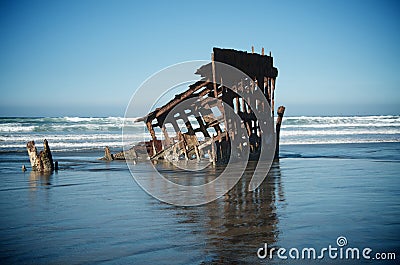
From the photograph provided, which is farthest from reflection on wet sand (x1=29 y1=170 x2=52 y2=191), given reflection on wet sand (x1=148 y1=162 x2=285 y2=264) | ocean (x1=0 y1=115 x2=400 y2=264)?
reflection on wet sand (x1=148 y1=162 x2=285 y2=264)

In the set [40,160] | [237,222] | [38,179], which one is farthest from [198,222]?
[40,160]

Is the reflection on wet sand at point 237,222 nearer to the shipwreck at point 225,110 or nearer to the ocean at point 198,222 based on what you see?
the ocean at point 198,222

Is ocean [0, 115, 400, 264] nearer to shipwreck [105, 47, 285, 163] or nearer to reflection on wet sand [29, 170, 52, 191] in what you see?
reflection on wet sand [29, 170, 52, 191]

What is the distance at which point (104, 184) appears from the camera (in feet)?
34.8

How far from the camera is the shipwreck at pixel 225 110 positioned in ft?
49.5

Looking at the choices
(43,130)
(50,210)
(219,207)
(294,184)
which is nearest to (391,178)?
(294,184)

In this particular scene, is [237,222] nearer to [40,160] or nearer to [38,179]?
[38,179]

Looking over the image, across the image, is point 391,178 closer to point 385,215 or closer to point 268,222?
point 385,215

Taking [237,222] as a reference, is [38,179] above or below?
above

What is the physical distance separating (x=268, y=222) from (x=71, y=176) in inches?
283

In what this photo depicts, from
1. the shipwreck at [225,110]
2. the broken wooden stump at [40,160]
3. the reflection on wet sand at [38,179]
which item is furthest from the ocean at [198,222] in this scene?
the shipwreck at [225,110]

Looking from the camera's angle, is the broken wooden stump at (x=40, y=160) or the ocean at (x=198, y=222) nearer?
the ocean at (x=198, y=222)

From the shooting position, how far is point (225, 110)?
15031mm

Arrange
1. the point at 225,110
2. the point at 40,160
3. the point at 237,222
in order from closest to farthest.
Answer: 1. the point at 237,222
2. the point at 40,160
3. the point at 225,110
